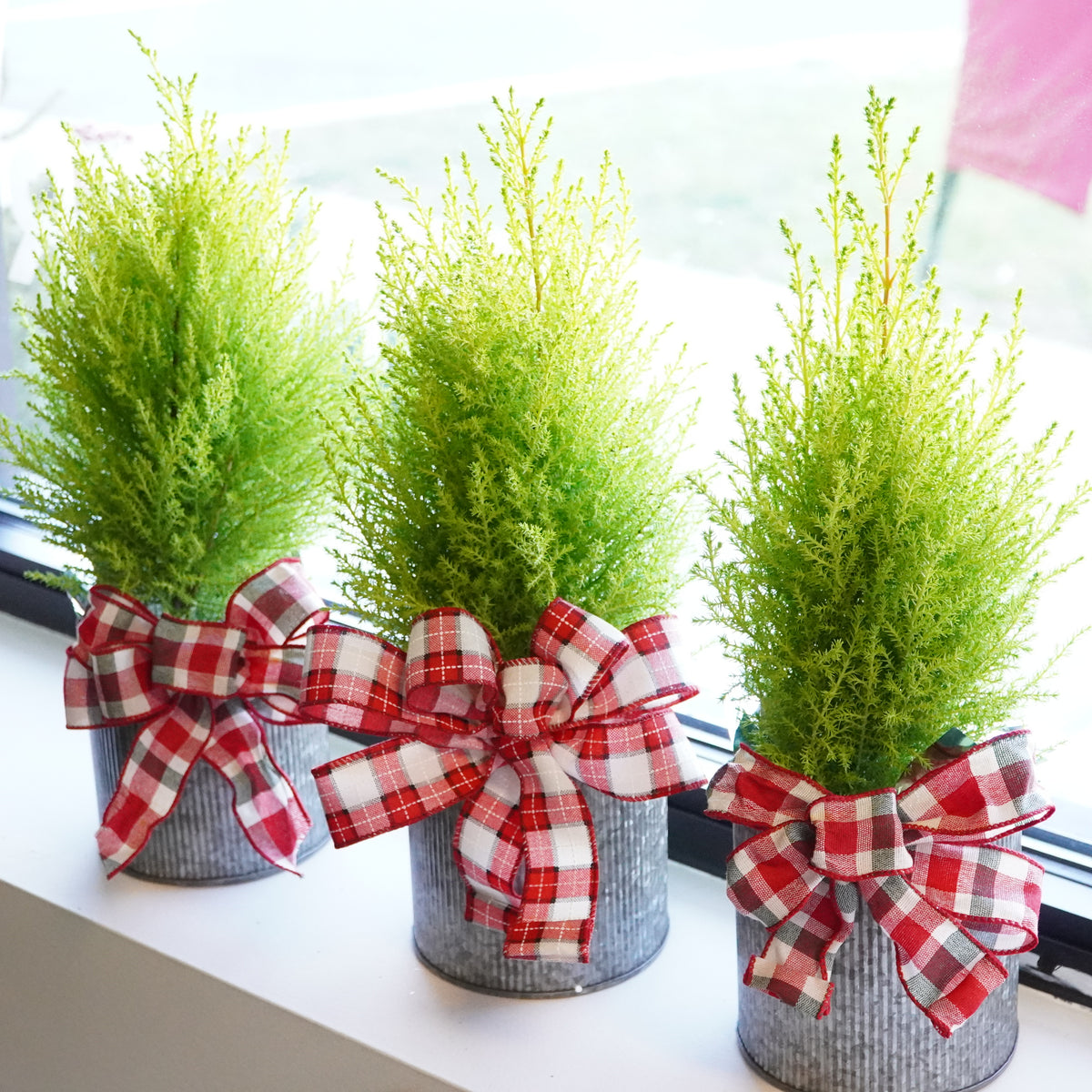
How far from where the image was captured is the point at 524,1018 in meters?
0.88

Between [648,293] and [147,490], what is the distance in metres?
0.41

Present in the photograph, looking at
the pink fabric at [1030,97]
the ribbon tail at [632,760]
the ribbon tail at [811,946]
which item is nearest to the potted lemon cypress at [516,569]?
the ribbon tail at [632,760]

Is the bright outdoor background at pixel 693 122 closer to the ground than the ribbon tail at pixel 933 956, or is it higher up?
higher up

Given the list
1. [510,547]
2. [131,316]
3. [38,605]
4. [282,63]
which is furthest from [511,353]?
[38,605]

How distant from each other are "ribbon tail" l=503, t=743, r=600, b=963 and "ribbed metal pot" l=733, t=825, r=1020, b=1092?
89mm

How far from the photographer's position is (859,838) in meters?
0.72

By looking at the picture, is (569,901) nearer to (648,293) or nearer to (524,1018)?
(524,1018)

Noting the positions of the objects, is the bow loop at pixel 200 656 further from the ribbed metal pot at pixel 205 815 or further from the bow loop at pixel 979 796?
the bow loop at pixel 979 796

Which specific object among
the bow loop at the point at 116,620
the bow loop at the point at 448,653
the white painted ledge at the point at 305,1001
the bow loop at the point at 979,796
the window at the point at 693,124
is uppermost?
the window at the point at 693,124

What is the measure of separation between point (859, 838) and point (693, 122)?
57cm

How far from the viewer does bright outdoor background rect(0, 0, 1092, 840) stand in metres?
0.90

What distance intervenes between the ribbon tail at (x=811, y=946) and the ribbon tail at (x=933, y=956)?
0.8 inches

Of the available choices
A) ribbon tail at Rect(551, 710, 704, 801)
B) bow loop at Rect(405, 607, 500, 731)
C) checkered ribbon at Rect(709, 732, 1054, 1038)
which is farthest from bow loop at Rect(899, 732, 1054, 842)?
bow loop at Rect(405, 607, 500, 731)

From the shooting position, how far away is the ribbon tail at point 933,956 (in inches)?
28.5
